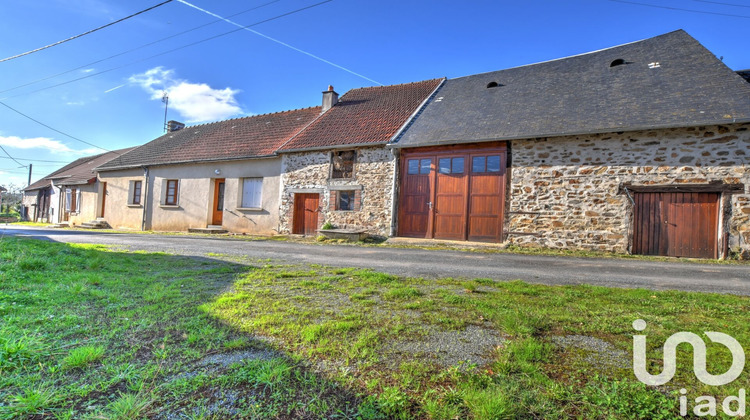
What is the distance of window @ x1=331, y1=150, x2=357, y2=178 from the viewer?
12.9m

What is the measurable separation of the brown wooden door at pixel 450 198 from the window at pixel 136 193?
1644cm

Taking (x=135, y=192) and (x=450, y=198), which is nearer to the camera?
(x=450, y=198)

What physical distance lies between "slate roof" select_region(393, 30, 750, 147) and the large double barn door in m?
0.69

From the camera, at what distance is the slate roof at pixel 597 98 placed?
863cm

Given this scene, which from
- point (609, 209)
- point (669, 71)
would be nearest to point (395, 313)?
point (609, 209)

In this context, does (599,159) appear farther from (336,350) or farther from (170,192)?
(170,192)

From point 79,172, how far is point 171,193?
1234 centimetres

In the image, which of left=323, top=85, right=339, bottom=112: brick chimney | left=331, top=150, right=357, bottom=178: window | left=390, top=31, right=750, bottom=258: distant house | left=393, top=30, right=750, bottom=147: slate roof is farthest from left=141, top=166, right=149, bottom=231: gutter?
left=393, top=30, right=750, bottom=147: slate roof

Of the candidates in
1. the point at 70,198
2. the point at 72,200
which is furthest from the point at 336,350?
the point at 70,198

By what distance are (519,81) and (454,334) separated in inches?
521

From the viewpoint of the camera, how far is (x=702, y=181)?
837cm

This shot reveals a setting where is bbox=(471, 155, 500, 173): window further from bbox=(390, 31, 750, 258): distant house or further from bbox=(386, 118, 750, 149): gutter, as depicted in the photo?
bbox=(386, 118, 750, 149): gutter

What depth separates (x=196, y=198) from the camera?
1631cm

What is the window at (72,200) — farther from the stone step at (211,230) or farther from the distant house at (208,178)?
the stone step at (211,230)
